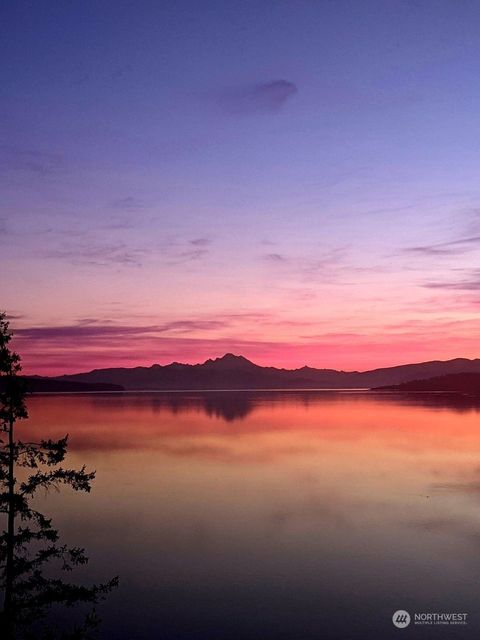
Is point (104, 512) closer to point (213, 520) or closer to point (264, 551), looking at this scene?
point (213, 520)

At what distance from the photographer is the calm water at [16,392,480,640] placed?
22.2m

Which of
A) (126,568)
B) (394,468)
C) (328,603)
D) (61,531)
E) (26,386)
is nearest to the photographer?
(26,386)

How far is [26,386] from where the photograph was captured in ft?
61.6

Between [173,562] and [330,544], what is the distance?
903 cm

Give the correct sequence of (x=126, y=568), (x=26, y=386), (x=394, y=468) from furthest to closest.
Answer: (x=394, y=468), (x=126, y=568), (x=26, y=386)

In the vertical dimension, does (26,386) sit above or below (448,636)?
above

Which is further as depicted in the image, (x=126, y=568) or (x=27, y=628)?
(x=126, y=568)

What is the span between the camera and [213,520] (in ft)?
124

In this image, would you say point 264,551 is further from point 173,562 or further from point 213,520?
point 213,520

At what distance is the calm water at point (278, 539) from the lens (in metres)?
22.2

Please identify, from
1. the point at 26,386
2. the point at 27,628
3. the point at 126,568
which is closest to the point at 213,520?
the point at 126,568

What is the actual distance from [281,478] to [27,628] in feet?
119

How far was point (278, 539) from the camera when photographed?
32.9m

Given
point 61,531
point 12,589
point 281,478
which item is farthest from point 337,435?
point 12,589
